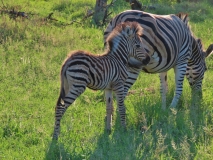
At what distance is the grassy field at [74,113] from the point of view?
19.4ft

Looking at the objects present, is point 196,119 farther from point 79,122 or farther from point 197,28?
point 197,28

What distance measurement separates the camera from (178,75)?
8336 millimetres

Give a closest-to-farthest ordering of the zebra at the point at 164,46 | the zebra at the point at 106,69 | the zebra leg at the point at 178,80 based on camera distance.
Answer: the zebra at the point at 106,69 → the zebra at the point at 164,46 → the zebra leg at the point at 178,80

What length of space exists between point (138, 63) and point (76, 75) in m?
1.46

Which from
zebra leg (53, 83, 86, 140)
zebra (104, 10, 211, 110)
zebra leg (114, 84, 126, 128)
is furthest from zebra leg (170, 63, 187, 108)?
zebra leg (53, 83, 86, 140)

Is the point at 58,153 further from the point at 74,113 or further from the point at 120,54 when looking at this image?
the point at 120,54

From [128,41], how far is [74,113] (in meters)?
1.61

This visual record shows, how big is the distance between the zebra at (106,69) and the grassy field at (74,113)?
0.44 metres

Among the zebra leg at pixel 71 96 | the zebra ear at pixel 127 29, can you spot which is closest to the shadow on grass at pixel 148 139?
the zebra leg at pixel 71 96

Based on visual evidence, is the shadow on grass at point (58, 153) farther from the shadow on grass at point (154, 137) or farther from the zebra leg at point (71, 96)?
the zebra leg at point (71, 96)

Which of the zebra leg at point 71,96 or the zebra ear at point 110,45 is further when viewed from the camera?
the zebra ear at point 110,45

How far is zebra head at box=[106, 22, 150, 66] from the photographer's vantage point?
6953 millimetres

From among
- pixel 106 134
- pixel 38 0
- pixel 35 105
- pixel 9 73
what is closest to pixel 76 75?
pixel 106 134

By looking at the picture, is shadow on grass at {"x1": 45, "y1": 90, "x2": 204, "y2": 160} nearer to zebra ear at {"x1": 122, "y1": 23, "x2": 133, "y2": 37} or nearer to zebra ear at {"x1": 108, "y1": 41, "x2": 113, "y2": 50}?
zebra ear at {"x1": 108, "y1": 41, "x2": 113, "y2": 50}
